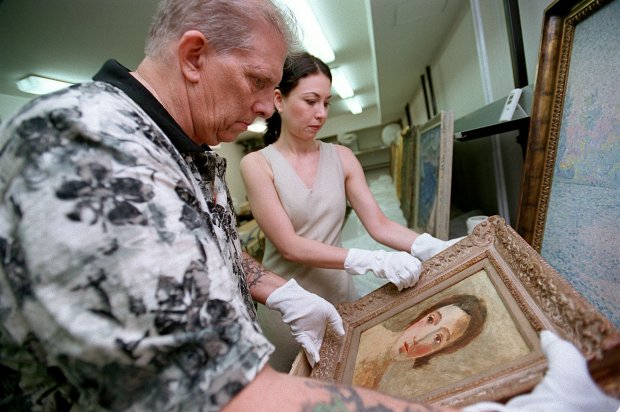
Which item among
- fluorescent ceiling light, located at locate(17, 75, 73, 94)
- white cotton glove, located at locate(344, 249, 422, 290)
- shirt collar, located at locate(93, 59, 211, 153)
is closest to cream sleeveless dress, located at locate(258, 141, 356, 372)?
white cotton glove, located at locate(344, 249, 422, 290)

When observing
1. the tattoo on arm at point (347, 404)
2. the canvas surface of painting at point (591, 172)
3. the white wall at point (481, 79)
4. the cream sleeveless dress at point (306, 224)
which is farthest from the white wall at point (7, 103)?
the canvas surface of painting at point (591, 172)

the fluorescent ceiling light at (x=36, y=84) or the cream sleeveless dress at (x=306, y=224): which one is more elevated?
the fluorescent ceiling light at (x=36, y=84)

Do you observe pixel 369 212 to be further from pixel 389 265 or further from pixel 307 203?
pixel 389 265

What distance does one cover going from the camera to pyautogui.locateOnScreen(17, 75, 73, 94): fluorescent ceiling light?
4344 mm

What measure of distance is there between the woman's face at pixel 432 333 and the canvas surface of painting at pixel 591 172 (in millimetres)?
410

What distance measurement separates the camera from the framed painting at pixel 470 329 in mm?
512

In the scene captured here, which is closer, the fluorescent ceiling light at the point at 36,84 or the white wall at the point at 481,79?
the white wall at the point at 481,79

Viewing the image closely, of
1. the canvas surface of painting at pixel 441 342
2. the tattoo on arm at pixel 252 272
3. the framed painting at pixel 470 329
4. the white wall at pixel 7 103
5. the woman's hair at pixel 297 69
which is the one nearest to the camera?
the framed painting at pixel 470 329

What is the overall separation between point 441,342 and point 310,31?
4.40 meters

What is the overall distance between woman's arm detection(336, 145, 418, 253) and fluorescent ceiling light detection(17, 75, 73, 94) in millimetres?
5150

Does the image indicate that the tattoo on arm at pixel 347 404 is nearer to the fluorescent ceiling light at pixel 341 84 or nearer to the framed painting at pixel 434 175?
the framed painting at pixel 434 175

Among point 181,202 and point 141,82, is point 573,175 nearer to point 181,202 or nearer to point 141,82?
point 181,202

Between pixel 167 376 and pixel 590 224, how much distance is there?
1.13 meters

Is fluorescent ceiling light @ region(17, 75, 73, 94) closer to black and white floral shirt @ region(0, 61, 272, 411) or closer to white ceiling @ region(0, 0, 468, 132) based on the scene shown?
white ceiling @ region(0, 0, 468, 132)
